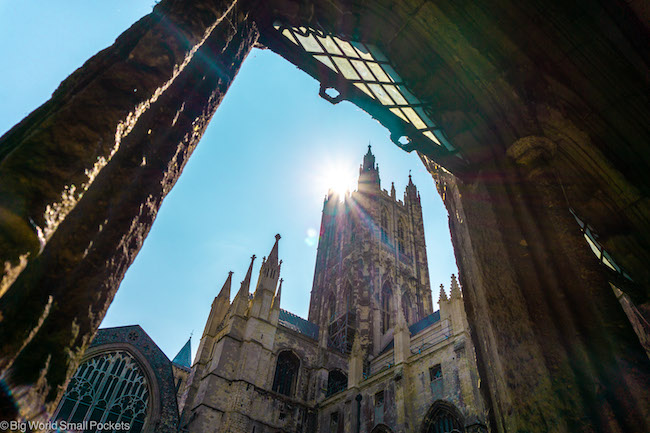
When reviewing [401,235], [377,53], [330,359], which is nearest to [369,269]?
[401,235]

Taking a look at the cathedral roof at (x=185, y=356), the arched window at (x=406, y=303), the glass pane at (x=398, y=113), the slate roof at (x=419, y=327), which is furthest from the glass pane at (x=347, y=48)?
the cathedral roof at (x=185, y=356)

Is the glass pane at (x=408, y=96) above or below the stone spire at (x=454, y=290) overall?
below

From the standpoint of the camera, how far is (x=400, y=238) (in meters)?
34.8

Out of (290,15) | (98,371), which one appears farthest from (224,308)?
(290,15)

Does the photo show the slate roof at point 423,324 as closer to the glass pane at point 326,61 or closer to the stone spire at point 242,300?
the stone spire at point 242,300

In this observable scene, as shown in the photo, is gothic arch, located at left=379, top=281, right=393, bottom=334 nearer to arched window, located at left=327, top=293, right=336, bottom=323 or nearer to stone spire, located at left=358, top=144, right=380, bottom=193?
arched window, located at left=327, top=293, right=336, bottom=323

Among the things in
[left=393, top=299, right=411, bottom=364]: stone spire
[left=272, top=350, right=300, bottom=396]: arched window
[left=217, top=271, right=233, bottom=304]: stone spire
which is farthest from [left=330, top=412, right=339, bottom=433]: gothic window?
[left=217, top=271, right=233, bottom=304]: stone spire

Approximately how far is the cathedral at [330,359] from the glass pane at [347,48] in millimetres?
13097

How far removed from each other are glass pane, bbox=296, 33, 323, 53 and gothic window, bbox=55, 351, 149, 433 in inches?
523

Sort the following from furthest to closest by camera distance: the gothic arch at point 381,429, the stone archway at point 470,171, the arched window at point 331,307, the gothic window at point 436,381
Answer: the arched window at point 331,307, the gothic arch at point 381,429, the gothic window at point 436,381, the stone archway at point 470,171

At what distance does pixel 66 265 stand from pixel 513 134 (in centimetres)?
320

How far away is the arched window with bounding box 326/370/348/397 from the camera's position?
22734 mm

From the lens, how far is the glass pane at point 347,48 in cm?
371

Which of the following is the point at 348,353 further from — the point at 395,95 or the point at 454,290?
the point at 395,95
